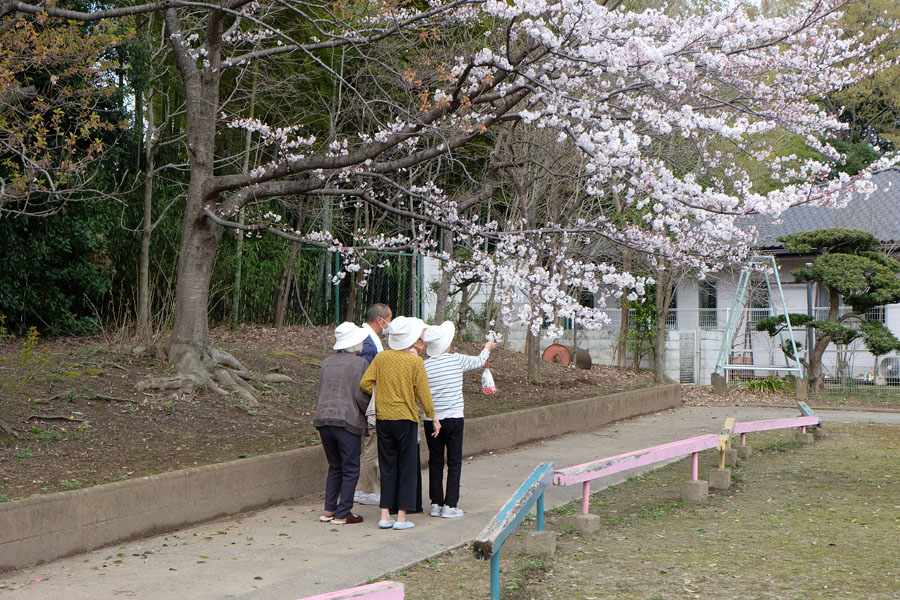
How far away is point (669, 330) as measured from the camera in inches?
915

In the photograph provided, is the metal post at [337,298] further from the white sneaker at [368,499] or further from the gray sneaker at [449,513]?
the gray sneaker at [449,513]

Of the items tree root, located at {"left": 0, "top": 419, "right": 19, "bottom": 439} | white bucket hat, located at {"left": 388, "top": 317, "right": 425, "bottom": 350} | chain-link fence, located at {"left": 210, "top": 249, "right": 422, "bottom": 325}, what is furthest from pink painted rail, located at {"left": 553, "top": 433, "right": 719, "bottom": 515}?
chain-link fence, located at {"left": 210, "top": 249, "right": 422, "bottom": 325}

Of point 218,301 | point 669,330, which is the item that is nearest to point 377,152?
point 218,301

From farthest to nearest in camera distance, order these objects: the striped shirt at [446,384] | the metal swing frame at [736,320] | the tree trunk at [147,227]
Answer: the metal swing frame at [736,320]
the tree trunk at [147,227]
the striped shirt at [446,384]

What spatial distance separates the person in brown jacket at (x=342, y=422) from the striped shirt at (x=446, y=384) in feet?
1.95

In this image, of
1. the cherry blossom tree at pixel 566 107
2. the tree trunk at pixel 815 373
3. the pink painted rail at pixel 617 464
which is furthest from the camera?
the tree trunk at pixel 815 373

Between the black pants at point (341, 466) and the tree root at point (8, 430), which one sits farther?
the tree root at point (8, 430)

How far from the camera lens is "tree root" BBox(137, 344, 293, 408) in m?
10.1

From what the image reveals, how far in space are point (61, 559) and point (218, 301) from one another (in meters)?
11.3

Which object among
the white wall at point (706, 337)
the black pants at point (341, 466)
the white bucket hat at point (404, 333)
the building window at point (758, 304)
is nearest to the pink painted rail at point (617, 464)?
the white bucket hat at point (404, 333)

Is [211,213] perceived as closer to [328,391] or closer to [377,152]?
[377,152]

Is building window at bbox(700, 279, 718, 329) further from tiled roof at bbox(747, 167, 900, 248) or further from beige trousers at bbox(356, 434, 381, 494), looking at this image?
beige trousers at bbox(356, 434, 381, 494)

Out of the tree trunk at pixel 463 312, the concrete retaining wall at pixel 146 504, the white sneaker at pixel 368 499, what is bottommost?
the white sneaker at pixel 368 499

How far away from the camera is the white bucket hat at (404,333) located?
7367 mm
